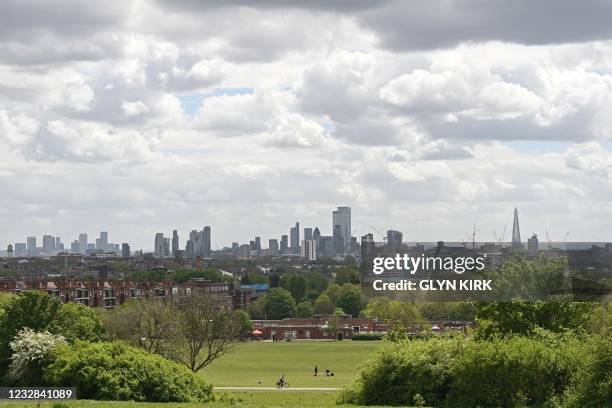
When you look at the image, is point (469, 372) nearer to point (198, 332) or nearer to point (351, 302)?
point (198, 332)

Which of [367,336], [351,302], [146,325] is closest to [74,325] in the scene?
[146,325]

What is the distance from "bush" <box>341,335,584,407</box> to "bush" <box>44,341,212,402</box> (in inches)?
229

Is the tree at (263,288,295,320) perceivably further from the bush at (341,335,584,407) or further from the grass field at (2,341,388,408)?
the bush at (341,335,584,407)

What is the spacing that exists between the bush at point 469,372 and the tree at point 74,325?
16.2 meters

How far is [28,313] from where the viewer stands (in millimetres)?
45344

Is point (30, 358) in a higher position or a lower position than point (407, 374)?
higher

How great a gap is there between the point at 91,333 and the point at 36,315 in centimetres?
481

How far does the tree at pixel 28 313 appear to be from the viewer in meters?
44.3

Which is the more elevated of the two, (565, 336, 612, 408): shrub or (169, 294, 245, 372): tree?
(565, 336, 612, 408): shrub

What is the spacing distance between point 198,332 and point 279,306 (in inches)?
4139

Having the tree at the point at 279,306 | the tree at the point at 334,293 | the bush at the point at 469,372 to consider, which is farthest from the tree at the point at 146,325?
the tree at the point at 334,293

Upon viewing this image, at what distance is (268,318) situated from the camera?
570 feet

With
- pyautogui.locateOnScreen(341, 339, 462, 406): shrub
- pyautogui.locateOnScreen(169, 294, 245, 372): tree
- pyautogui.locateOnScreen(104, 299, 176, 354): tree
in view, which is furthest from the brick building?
pyautogui.locateOnScreen(341, 339, 462, 406): shrub

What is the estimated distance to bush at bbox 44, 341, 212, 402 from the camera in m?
32.0
